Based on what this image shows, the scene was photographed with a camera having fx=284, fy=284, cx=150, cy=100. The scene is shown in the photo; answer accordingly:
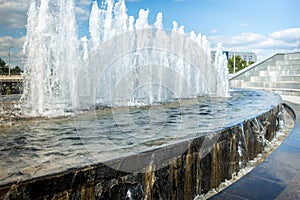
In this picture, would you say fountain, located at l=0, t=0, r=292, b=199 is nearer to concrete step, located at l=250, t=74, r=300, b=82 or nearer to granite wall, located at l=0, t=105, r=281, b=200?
granite wall, located at l=0, t=105, r=281, b=200

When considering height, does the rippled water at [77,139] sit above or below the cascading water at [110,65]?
below

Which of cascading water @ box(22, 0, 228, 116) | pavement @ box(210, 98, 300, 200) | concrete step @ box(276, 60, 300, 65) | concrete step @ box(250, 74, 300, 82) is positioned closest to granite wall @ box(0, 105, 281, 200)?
pavement @ box(210, 98, 300, 200)

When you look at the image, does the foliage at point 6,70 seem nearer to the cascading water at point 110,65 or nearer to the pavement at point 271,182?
the cascading water at point 110,65

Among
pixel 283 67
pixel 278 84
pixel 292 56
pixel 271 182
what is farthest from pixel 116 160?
pixel 292 56

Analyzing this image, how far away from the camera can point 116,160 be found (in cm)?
223

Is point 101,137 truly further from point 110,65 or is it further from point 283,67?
point 283,67

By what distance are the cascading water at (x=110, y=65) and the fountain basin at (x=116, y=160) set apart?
7.74 ft

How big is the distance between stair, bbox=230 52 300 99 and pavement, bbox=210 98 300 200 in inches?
454

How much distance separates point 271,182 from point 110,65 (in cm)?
805

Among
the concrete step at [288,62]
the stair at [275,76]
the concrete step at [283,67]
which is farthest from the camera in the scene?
the concrete step at [288,62]

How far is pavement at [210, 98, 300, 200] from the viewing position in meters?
2.27

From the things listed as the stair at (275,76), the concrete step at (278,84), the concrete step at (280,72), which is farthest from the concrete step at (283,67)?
the concrete step at (278,84)

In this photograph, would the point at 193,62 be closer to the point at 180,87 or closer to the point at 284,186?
the point at 180,87

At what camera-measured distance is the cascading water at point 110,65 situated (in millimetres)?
6902
